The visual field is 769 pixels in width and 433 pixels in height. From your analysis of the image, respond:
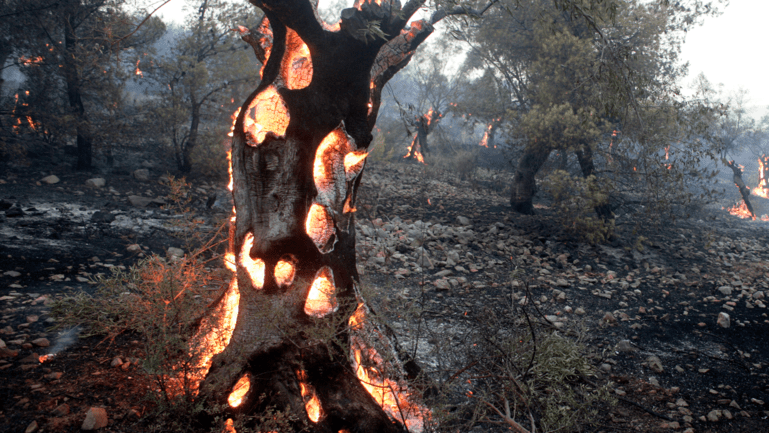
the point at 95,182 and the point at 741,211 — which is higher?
the point at 741,211

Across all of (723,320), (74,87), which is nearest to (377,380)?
(723,320)

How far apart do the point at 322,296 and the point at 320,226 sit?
0.50m

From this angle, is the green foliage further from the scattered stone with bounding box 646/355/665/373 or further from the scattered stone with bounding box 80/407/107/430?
the scattered stone with bounding box 80/407/107/430

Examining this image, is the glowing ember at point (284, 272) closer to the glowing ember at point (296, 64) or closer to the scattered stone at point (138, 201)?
the glowing ember at point (296, 64)

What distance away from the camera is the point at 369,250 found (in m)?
7.55

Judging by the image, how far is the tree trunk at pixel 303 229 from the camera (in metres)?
2.73

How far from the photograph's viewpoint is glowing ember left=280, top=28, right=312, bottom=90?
2973 mm

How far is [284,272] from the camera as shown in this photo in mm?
2904

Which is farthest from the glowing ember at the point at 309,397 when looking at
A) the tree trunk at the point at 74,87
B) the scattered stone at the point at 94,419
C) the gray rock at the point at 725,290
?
the tree trunk at the point at 74,87

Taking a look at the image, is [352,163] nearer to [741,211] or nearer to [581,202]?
[581,202]

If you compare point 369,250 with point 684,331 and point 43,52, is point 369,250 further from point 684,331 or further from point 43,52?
point 43,52

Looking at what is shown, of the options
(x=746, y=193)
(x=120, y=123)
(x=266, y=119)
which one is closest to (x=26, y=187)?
(x=120, y=123)

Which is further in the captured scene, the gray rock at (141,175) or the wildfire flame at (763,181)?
the wildfire flame at (763,181)

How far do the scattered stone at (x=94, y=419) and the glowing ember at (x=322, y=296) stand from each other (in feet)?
4.32
